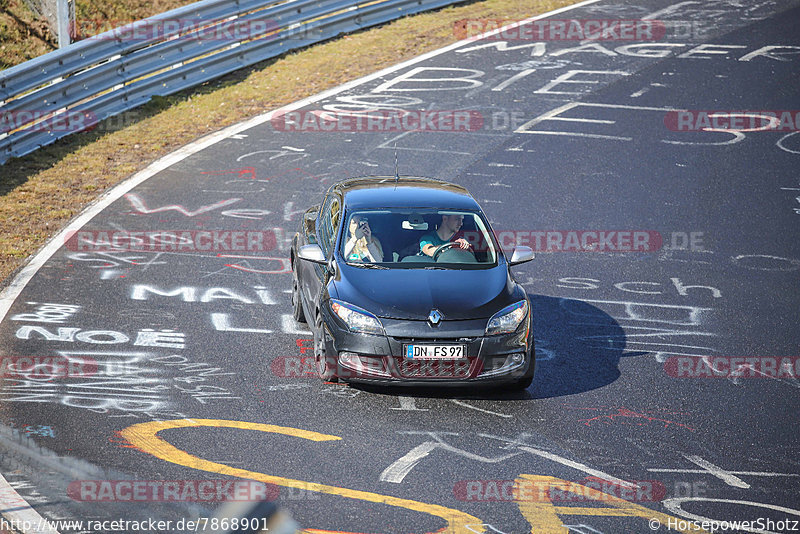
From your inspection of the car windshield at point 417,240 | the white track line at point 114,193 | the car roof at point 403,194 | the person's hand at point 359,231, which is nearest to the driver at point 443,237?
the car windshield at point 417,240

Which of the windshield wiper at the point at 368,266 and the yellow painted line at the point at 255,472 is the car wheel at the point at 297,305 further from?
the yellow painted line at the point at 255,472

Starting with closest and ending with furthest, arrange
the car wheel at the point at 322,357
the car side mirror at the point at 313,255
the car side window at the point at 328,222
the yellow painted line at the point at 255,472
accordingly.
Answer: the yellow painted line at the point at 255,472
the car wheel at the point at 322,357
the car side mirror at the point at 313,255
the car side window at the point at 328,222

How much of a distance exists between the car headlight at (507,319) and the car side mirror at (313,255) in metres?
1.70

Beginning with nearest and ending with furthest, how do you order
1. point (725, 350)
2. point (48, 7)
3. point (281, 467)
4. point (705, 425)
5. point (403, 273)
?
point (281, 467)
point (705, 425)
point (403, 273)
point (725, 350)
point (48, 7)

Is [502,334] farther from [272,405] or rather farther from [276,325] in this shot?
[276,325]

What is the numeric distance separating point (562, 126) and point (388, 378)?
934 cm

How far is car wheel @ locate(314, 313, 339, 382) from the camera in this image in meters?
8.25

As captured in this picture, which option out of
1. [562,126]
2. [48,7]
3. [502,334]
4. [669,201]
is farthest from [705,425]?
[48,7]

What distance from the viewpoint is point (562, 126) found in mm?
16266

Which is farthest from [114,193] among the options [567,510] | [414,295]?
[567,510]

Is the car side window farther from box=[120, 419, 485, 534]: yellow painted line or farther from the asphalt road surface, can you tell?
box=[120, 419, 485, 534]: yellow painted line

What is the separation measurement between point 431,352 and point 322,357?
3.59 ft

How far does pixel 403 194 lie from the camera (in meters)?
9.71

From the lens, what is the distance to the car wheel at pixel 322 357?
8.25 metres
